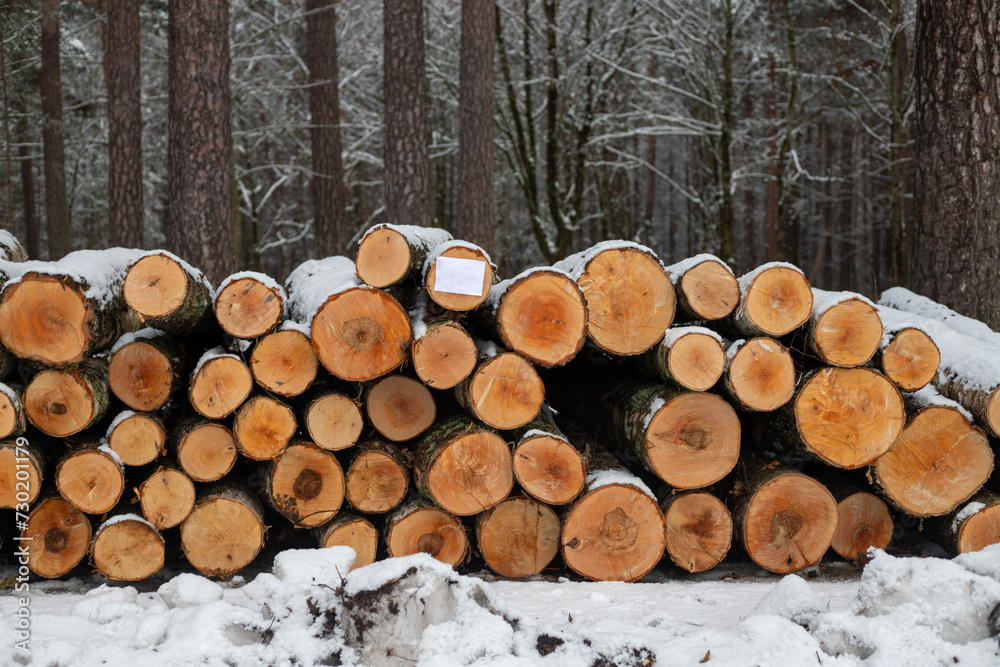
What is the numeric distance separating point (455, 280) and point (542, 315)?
477 millimetres

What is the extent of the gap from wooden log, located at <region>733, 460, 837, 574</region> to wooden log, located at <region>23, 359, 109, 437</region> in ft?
11.5

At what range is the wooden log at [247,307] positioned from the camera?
3459mm

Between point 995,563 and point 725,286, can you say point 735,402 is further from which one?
point 995,563

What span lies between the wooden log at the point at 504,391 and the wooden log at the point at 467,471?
136 mm

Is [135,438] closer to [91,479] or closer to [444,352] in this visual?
[91,479]

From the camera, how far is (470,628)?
2.62m

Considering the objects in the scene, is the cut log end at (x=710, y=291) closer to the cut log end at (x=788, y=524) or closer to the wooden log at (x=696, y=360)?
the wooden log at (x=696, y=360)

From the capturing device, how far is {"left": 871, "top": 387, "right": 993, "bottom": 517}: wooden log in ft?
11.9

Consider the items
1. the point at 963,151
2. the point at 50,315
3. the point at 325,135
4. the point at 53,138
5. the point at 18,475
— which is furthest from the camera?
the point at 53,138

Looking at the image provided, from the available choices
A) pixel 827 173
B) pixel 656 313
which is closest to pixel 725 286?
pixel 656 313

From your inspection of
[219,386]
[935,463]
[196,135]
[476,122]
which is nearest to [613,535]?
[935,463]

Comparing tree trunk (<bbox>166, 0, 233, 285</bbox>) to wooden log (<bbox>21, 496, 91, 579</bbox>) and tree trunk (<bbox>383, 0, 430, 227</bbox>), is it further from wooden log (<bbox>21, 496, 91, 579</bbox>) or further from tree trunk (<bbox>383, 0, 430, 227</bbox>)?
wooden log (<bbox>21, 496, 91, 579</bbox>)

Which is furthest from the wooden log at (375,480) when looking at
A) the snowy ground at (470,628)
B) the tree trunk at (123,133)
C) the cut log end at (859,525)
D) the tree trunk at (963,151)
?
the tree trunk at (123,133)

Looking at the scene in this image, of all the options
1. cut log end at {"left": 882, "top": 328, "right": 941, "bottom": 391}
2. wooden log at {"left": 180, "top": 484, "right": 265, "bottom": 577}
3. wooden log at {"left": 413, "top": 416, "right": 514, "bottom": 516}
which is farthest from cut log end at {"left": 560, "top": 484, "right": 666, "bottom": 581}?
wooden log at {"left": 180, "top": 484, "right": 265, "bottom": 577}
